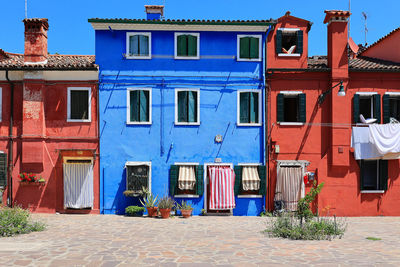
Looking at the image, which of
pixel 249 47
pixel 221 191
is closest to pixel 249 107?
pixel 249 47

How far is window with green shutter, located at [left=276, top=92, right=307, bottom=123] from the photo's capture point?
58.1ft

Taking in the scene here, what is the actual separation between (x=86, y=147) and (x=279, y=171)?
31.5 feet

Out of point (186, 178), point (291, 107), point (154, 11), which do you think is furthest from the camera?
point (154, 11)

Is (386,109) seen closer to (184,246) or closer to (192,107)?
(192,107)

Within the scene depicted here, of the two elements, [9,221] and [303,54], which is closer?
[9,221]

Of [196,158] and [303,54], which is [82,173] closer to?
[196,158]

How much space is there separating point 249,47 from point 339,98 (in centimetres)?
517

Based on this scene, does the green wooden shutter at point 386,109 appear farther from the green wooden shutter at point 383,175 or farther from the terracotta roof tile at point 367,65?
the green wooden shutter at point 383,175

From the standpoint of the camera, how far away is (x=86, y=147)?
17.4 m

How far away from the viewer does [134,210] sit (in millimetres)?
16516

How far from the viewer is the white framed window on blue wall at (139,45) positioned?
1753 cm

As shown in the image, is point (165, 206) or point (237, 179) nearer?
point (165, 206)

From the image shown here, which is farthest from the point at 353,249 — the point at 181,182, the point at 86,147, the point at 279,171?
the point at 86,147

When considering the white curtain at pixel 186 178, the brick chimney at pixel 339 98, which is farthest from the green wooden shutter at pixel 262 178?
the brick chimney at pixel 339 98
